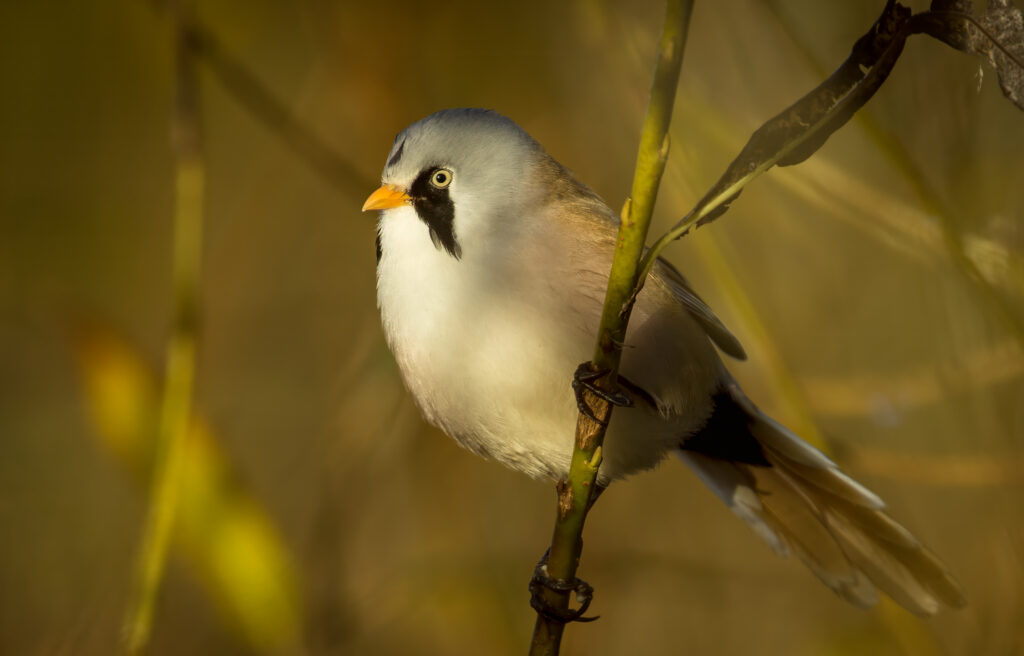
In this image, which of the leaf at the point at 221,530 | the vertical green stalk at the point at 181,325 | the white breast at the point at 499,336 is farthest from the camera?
the leaf at the point at 221,530

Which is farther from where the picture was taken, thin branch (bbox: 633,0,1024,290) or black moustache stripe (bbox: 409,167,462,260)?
black moustache stripe (bbox: 409,167,462,260)

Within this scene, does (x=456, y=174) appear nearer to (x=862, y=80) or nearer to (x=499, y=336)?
(x=499, y=336)

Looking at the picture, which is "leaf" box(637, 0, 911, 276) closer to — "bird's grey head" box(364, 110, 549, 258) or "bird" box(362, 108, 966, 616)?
"bird" box(362, 108, 966, 616)

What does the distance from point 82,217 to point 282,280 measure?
3.67 ft

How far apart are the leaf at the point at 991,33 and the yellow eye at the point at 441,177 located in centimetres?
115

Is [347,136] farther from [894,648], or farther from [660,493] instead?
[894,648]

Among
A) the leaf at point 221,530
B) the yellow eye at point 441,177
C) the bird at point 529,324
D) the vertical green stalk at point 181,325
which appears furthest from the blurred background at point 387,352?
the yellow eye at point 441,177

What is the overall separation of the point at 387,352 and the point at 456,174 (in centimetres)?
101

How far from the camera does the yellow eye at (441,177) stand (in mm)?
2162

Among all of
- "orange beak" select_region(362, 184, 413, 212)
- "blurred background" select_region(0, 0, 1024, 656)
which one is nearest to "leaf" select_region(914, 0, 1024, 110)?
"blurred background" select_region(0, 0, 1024, 656)

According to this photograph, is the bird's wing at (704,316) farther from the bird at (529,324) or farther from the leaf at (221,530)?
the leaf at (221,530)

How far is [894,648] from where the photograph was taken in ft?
10.7

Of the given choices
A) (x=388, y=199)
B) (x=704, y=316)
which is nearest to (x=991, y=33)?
(x=704, y=316)

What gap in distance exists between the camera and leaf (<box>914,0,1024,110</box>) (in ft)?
3.97
